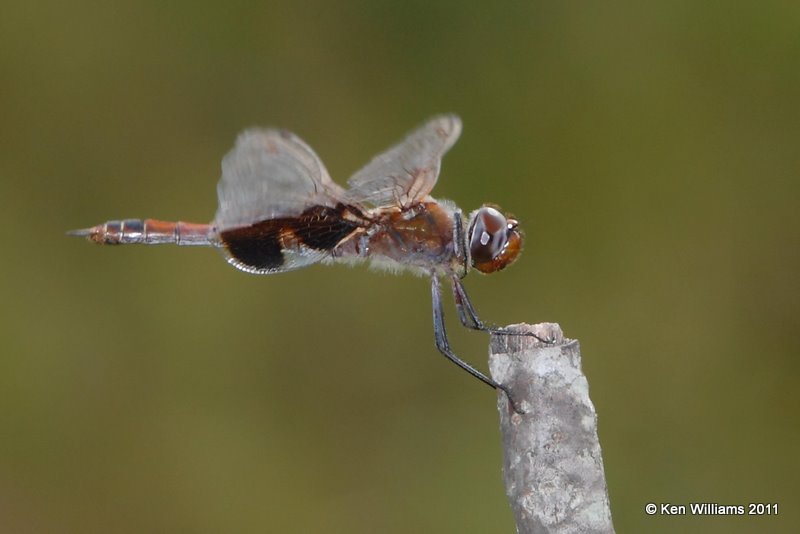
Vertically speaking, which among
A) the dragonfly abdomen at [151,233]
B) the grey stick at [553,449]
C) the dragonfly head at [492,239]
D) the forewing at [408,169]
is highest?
the forewing at [408,169]

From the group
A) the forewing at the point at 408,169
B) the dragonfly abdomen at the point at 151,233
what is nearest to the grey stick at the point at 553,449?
the forewing at the point at 408,169

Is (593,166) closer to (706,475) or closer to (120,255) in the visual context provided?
(706,475)

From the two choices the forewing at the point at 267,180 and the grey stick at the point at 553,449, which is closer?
the grey stick at the point at 553,449

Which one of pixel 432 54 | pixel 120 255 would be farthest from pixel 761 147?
pixel 120 255

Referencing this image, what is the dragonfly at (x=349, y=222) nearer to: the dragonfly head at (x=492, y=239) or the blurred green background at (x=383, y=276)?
the dragonfly head at (x=492, y=239)

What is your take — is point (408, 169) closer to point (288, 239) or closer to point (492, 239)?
point (492, 239)

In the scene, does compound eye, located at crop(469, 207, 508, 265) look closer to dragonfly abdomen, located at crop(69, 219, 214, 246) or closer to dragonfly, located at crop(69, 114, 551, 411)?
dragonfly, located at crop(69, 114, 551, 411)

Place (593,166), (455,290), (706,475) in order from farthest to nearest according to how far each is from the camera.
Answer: (593,166), (706,475), (455,290)
